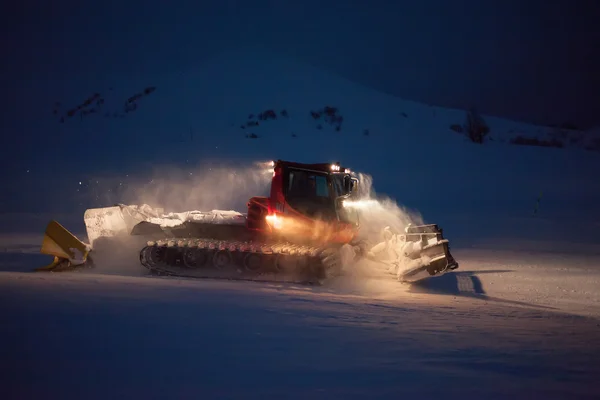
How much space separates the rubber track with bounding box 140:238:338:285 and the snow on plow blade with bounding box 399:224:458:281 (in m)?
1.50

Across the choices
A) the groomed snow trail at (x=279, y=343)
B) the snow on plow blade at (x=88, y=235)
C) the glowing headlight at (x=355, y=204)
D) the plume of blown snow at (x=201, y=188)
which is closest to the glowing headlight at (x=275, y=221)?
the glowing headlight at (x=355, y=204)

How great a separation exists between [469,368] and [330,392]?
153 centimetres

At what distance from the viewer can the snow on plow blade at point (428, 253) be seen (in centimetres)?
1295

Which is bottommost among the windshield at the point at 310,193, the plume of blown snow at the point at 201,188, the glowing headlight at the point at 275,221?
the glowing headlight at the point at 275,221

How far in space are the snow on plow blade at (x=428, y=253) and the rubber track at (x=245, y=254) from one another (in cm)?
150

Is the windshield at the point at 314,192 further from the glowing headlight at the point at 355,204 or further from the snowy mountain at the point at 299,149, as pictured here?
the snowy mountain at the point at 299,149

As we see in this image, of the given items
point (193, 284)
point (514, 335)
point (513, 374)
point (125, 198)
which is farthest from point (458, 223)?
point (513, 374)

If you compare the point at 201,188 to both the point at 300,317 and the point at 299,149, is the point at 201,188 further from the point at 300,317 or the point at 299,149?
the point at 300,317

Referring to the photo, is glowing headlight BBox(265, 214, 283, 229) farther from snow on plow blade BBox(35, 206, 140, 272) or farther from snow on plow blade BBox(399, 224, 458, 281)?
snow on plow blade BBox(35, 206, 140, 272)

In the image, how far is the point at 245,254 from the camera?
13820 millimetres

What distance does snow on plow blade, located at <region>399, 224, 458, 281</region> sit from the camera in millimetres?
12945

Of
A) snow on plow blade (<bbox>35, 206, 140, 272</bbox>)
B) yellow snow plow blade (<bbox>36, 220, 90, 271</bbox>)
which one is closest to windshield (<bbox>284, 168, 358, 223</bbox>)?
snow on plow blade (<bbox>35, 206, 140, 272</bbox>)

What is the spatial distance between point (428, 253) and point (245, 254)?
142 inches

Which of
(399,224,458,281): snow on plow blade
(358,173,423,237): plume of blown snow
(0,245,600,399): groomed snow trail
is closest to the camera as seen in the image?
(0,245,600,399): groomed snow trail
